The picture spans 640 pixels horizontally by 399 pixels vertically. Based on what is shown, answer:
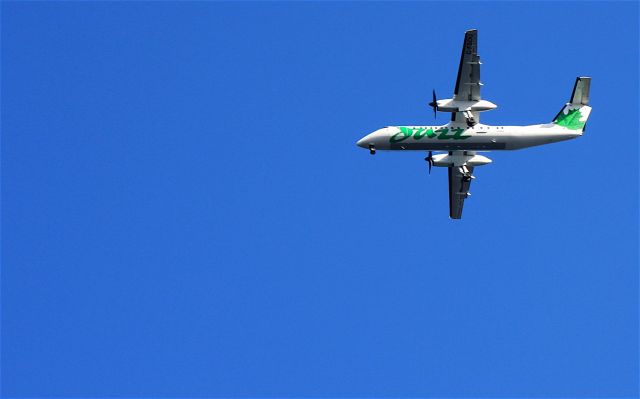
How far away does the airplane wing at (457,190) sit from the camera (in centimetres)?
6512

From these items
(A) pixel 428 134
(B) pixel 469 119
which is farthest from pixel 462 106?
(A) pixel 428 134

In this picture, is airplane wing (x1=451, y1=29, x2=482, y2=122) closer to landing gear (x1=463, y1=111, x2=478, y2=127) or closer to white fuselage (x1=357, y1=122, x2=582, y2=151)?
landing gear (x1=463, y1=111, x2=478, y2=127)

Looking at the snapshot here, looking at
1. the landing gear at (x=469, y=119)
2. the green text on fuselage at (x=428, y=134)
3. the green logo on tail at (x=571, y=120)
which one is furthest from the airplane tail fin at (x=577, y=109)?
the green text on fuselage at (x=428, y=134)

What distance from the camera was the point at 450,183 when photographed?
218 ft

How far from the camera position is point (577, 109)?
62.5m

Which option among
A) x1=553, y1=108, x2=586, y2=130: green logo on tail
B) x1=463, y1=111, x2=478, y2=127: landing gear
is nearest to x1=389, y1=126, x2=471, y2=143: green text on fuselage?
x1=463, y1=111, x2=478, y2=127: landing gear

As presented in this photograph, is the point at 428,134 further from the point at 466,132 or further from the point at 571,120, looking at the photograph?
the point at 571,120

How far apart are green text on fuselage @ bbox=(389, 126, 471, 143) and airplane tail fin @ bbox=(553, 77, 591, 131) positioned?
5.65 meters

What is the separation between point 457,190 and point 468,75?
8.93 m

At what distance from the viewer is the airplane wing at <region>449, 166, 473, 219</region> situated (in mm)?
65125

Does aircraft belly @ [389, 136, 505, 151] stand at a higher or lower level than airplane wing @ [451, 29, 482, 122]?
lower

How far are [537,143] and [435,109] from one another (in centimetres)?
577

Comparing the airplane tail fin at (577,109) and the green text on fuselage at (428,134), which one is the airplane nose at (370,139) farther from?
the airplane tail fin at (577,109)

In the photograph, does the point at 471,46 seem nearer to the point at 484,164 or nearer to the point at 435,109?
the point at 435,109
